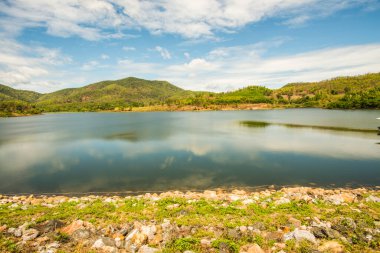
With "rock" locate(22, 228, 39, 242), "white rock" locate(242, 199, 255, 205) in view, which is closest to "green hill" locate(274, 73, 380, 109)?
"white rock" locate(242, 199, 255, 205)

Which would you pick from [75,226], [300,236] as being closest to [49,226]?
A: [75,226]

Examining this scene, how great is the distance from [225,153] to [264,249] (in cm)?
2104

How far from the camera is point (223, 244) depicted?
8.09 metres

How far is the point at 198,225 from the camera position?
9484 mm

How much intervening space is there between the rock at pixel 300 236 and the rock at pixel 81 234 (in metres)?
7.84

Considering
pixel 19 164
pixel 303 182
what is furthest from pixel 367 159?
pixel 19 164

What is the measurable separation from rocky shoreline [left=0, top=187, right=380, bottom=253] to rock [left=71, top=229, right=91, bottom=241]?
38 millimetres

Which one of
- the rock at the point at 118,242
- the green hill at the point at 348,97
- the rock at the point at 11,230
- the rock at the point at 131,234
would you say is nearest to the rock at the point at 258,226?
the rock at the point at 131,234

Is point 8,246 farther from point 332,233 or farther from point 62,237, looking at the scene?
point 332,233

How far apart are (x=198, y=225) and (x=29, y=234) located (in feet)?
22.8

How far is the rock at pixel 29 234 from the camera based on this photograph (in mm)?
8586

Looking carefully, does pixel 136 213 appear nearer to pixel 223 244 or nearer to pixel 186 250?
pixel 186 250

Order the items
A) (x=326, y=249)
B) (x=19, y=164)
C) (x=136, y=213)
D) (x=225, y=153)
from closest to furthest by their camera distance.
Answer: (x=326, y=249)
(x=136, y=213)
(x=19, y=164)
(x=225, y=153)

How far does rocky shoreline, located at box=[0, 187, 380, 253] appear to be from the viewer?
8.04m
